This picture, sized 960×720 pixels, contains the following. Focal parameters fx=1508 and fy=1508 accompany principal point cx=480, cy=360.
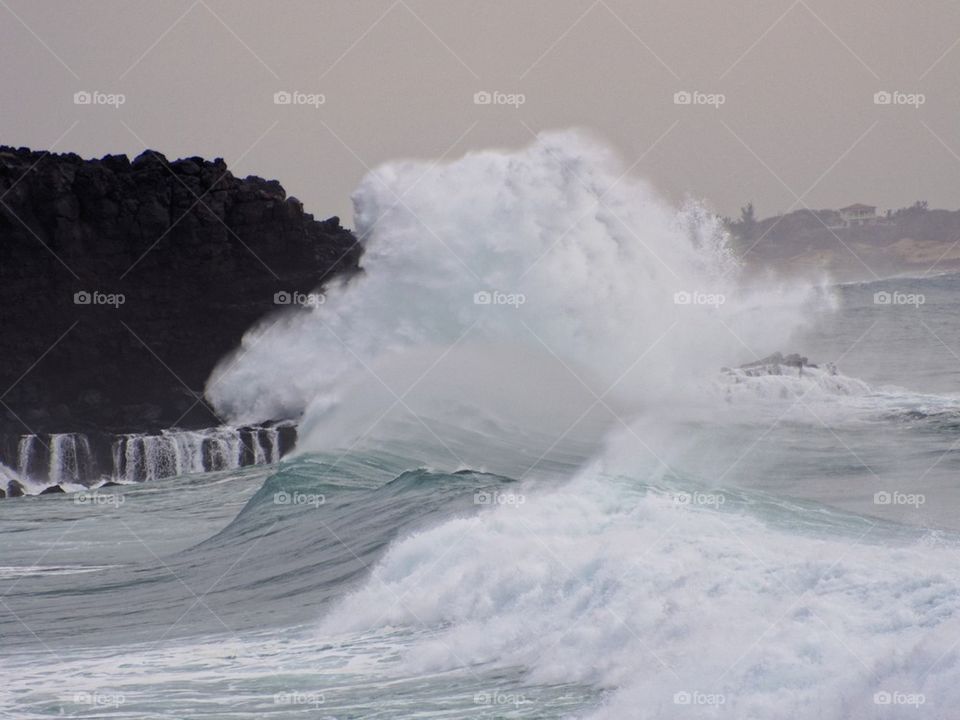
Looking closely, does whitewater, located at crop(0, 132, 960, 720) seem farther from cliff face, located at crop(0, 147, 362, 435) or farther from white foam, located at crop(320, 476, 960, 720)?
cliff face, located at crop(0, 147, 362, 435)

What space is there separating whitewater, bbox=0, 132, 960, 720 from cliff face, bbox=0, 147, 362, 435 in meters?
2.45

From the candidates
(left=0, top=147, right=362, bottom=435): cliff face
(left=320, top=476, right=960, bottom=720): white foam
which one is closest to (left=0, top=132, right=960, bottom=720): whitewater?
(left=320, top=476, right=960, bottom=720): white foam

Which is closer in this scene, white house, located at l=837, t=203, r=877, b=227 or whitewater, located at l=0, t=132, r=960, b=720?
whitewater, located at l=0, t=132, r=960, b=720

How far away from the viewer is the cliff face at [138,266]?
36.6 metres

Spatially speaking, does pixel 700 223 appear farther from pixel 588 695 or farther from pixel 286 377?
pixel 588 695

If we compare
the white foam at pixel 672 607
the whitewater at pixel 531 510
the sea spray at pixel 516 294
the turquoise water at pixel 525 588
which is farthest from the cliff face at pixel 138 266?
the white foam at pixel 672 607

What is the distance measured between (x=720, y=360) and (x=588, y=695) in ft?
60.6

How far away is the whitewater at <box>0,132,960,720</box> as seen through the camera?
36.5ft

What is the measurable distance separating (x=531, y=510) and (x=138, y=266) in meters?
25.1

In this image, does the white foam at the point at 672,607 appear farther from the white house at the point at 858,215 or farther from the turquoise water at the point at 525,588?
the white house at the point at 858,215

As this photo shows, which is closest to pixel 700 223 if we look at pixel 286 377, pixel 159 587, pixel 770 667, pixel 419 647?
pixel 286 377

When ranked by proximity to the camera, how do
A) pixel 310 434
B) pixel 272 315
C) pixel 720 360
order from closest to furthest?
pixel 310 434, pixel 720 360, pixel 272 315

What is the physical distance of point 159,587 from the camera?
1711 centimetres

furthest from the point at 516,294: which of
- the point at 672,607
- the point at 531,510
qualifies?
the point at 672,607
